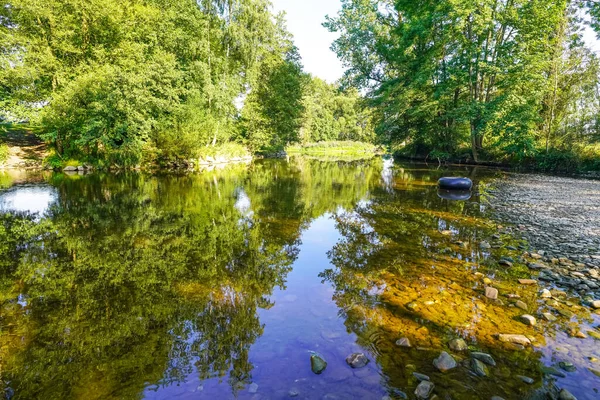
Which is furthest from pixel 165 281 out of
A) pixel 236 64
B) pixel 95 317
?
pixel 236 64

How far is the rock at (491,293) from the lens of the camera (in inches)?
186

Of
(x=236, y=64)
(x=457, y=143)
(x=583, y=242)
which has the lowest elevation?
(x=583, y=242)

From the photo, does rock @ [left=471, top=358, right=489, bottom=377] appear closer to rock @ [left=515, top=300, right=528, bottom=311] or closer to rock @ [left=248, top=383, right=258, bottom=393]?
rock @ [left=515, top=300, right=528, bottom=311]

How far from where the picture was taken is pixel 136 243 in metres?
7.68

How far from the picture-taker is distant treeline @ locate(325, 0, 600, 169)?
2359 centimetres

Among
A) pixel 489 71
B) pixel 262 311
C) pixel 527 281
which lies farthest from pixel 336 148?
pixel 262 311

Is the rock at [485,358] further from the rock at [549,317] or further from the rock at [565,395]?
the rock at [549,317]

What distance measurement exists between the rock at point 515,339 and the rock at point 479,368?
0.67 m

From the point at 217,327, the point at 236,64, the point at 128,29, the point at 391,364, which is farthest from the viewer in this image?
the point at 236,64

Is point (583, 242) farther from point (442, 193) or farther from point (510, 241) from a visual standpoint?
point (442, 193)

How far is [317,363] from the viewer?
3377 mm

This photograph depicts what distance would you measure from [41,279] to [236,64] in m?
36.5

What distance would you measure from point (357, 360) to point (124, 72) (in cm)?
2842

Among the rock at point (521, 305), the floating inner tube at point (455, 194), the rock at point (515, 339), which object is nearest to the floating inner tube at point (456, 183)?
the floating inner tube at point (455, 194)
